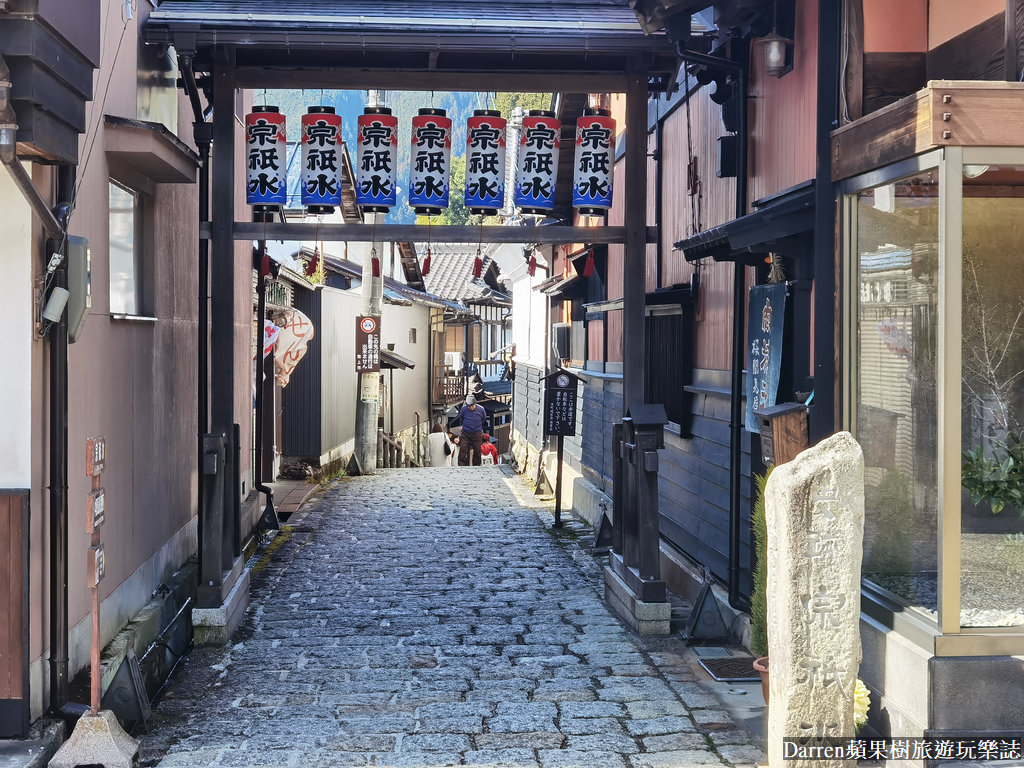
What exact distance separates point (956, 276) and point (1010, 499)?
1977 mm

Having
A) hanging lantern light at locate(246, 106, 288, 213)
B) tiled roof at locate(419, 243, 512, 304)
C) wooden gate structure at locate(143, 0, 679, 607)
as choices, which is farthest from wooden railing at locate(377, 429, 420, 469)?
wooden gate structure at locate(143, 0, 679, 607)

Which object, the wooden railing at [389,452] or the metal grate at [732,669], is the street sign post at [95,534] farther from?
the wooden railing at [389,452]

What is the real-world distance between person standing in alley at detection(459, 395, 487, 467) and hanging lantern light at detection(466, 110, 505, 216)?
70.1ft

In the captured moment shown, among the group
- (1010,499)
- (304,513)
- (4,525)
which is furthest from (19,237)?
(304,513)

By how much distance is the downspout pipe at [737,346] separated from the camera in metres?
10.4

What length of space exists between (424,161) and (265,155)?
1868 millimetres

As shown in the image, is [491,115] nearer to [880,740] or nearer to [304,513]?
[880,740]

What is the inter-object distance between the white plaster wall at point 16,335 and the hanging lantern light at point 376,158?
487cm

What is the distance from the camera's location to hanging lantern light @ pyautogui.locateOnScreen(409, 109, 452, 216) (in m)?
11.6

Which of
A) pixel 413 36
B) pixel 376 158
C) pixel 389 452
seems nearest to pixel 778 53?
pixel 413 36

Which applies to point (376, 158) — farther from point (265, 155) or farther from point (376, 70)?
point (265, 155)

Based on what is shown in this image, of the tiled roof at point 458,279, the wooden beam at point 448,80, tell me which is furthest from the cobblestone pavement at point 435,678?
the tiled roof at point 458,279

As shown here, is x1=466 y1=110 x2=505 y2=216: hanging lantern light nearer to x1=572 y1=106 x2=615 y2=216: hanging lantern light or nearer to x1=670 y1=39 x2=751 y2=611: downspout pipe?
x1=572 y1=106 x2=615 y2=216: hanging lantern light

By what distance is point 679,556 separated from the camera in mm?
13141
